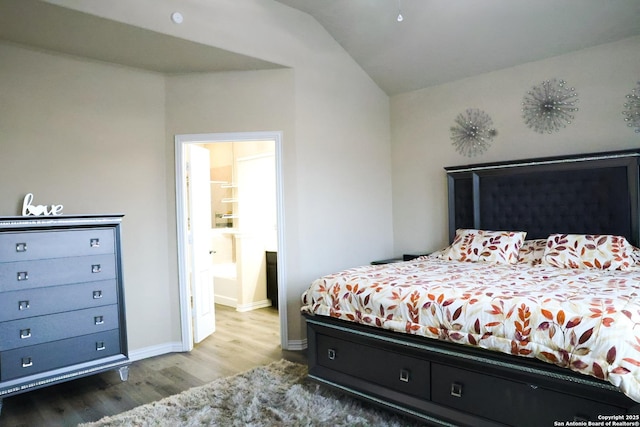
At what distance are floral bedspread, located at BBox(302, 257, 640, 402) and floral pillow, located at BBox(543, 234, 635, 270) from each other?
0.14 meters

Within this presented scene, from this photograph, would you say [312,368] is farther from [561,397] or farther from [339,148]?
[339,148]

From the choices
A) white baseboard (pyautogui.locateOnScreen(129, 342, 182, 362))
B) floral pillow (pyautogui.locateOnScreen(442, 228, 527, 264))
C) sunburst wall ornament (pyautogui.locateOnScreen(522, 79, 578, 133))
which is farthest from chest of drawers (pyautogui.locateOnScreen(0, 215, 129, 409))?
sunburst wall ornament (pyautogui.locateOnScreen(522, 79, 578, 133))

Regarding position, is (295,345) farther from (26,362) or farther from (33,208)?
(33,208)

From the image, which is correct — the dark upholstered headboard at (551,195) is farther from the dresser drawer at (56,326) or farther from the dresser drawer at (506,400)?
the dresser drawer at (56,326)

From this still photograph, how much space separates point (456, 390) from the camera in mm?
2254

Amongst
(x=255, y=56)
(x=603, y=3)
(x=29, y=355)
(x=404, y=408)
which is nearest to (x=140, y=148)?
(x=255, y=56)

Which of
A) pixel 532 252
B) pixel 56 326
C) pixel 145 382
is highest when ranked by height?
pixel 532 252

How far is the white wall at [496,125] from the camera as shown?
11.4 feet

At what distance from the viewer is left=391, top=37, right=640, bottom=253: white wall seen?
11.4 ft

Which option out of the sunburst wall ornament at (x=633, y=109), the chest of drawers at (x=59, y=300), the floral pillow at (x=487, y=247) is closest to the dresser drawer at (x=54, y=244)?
the chest of drawers at (x=59, y=300)

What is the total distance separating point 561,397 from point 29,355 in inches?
126

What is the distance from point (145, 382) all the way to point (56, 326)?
0.77 metres

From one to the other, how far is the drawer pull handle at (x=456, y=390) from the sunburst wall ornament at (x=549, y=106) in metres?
2.69

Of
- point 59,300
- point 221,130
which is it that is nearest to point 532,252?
point 221,130
